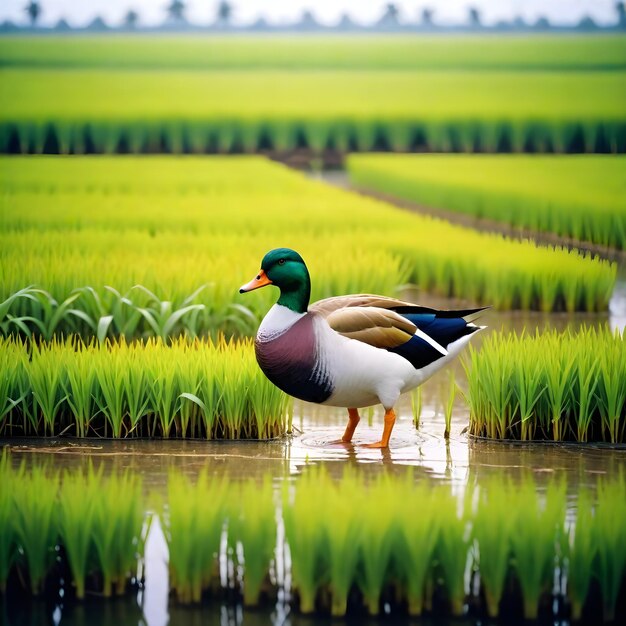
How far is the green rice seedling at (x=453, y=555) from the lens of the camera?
3.41 metres

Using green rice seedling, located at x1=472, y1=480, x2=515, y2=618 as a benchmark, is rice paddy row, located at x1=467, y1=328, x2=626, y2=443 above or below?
above

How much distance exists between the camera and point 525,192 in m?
14.3

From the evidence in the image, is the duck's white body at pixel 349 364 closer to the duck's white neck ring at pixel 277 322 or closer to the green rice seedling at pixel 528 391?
the duck's white neck ring at pixel 277 322

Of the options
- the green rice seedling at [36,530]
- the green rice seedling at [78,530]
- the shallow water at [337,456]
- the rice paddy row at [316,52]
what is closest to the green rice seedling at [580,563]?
the shallow water at [337,456]

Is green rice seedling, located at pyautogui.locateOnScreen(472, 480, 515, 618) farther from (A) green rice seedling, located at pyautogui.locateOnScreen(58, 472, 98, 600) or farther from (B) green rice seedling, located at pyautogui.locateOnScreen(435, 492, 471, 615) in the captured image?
(A) green rice seedling, located at pyautogui.locateOnScreen(58, 472, 98, 600)

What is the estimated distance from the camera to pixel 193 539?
3.47 meters

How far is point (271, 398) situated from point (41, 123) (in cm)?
1989

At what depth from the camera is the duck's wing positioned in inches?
193

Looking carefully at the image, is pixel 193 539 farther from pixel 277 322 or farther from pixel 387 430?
pixel 387 430

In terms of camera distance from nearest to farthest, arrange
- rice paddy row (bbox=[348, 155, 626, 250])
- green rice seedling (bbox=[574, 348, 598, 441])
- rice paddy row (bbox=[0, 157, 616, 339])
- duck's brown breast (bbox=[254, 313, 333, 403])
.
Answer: duck's brown breast (bbox=[254, 313, 333, 403]) → green rice seedling (bbox=[574, 348, 598, 441]) → rice paddy row (bbox=[0, 157, 616, 339]) → rice paddy row (bbox=[348, 155, 626, 250])

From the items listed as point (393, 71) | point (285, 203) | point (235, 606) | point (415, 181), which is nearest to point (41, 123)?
point (415, 181)

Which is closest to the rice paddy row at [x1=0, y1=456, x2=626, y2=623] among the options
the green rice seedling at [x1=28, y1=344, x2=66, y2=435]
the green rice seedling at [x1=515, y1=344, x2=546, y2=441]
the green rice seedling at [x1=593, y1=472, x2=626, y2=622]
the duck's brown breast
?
the green rice seedling at [x1=593, y1=472, x2=626, y2=622]

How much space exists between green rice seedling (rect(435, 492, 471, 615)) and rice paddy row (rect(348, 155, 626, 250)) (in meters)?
8.73

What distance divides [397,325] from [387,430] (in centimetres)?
40
